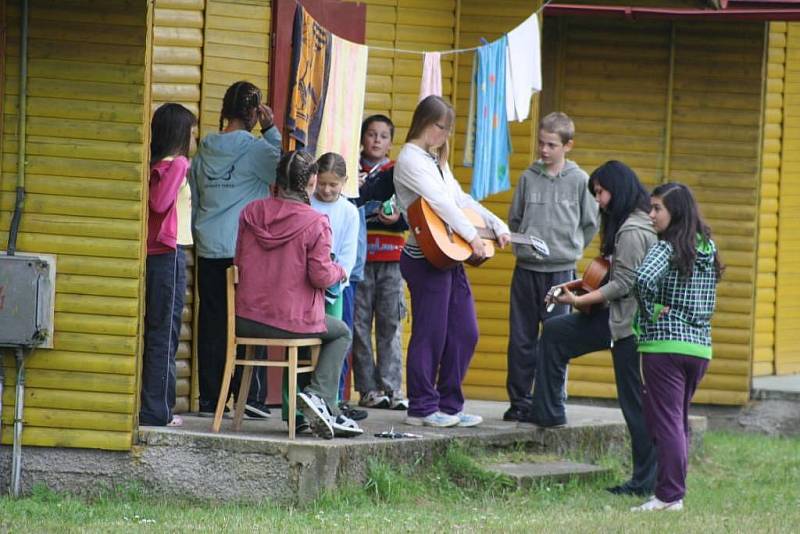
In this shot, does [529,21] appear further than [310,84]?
Yes

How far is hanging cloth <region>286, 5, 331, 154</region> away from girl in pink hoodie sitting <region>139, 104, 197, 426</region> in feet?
2.04

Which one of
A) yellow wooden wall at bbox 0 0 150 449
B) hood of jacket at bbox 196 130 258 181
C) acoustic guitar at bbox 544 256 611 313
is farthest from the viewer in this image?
acoustic guitar at bbox 544 256 611 313

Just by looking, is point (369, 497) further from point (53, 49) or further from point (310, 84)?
point (53, 49)

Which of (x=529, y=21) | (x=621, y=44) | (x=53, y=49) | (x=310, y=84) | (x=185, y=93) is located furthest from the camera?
(x=621, y=44)

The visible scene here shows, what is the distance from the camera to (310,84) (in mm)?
8578

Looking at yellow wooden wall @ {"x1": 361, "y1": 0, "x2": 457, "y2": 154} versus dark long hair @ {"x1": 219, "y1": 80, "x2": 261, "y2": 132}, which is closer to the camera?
dark long hair @ {"x1": 219, "y1": 80, "x2": 261, "y2": 132}

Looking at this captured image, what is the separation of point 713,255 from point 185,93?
10.7 ft

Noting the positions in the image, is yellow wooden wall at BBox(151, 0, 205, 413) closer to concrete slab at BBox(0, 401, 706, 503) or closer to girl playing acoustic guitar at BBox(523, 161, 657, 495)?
concrete slab at BBox(0, 401, 706, 503)

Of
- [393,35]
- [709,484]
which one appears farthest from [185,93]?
[709,484]

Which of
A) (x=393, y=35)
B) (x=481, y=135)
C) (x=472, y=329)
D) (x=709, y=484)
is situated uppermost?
(x=393, y=35)

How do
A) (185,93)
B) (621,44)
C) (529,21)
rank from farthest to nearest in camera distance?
(621,44), (529,21), (185,93)

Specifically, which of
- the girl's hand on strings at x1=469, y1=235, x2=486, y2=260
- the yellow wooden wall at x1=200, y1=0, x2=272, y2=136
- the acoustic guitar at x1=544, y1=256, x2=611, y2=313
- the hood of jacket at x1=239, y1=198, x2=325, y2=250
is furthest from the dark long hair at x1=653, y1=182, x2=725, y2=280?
the yellow wooden wall at x1=200, y1=0, x2=272, y2=136

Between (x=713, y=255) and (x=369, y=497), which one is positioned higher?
(x=713, y=255)

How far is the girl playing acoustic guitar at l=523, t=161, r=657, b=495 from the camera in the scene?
8625 mm
